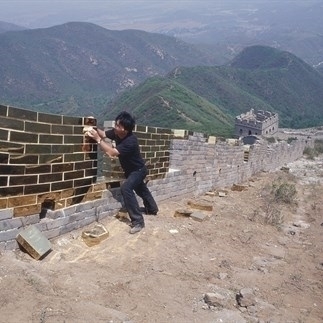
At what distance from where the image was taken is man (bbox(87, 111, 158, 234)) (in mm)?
5316

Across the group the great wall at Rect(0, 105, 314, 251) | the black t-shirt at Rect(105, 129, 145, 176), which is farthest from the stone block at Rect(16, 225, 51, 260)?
the black t-shirt at Rect(105, 129, 145, 176)

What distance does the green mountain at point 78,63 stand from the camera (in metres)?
97.9

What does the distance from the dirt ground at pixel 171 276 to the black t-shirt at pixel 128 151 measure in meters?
0.69

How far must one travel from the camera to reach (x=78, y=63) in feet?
420

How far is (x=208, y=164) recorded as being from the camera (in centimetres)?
963

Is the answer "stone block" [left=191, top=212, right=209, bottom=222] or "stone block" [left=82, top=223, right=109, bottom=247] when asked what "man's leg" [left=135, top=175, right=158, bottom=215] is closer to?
"stone block" [left=191, top=212, right=209, bottom=222]

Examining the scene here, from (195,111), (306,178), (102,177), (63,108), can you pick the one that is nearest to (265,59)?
(63,108)

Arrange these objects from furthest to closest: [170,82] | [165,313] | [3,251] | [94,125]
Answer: [170,82], [94,125], [3,251], [165,313]

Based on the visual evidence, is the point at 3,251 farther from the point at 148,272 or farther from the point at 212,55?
the point at 212,55

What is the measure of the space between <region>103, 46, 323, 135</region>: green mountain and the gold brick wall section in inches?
1655

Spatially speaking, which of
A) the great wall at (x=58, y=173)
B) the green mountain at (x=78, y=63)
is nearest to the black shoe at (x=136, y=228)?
the great wall at (x=58, y=173)

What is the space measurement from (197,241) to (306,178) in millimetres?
11845

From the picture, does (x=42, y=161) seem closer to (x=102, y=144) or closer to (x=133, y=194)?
(x=102, y=144)

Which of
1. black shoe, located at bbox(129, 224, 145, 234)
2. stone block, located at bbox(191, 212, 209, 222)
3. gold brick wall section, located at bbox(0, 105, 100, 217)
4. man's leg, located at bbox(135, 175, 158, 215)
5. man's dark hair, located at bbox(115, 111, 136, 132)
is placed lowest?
stone block, located at bbox(191, 212, 209, 222)
